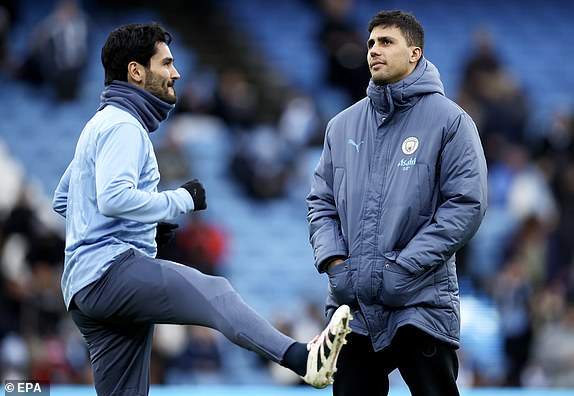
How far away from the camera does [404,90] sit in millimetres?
5262

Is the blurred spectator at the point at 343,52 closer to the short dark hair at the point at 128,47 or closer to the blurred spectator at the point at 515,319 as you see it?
the blurred spectator at the point at 515,319

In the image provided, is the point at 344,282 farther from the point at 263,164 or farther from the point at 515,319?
the point at 263,164

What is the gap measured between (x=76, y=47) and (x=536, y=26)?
6.34 meters

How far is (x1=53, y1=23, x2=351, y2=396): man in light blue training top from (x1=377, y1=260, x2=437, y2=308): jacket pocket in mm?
300

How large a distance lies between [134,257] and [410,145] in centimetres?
127

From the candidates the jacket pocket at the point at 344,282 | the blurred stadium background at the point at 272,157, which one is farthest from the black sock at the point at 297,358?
the blurred stadium background at the point at 272,157

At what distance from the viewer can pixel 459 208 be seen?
511cm

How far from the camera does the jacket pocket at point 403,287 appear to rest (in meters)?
5.12

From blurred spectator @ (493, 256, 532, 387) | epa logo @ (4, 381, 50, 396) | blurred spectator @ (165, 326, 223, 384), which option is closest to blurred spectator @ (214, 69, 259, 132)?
blurred spectator @ (165, 326, 223, 384)

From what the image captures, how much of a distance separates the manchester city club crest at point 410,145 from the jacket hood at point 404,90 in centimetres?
16

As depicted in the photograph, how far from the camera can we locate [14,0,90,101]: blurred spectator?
1434cm

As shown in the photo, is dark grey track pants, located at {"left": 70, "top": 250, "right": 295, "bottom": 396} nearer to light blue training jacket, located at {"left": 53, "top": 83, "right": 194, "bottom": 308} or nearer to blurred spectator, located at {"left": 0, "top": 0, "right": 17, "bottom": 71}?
light blue training jacket, located at {"left": 53, "top": 83, "right": 194, "bottom": 308}

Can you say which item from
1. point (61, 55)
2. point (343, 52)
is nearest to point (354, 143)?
point (343, 52)

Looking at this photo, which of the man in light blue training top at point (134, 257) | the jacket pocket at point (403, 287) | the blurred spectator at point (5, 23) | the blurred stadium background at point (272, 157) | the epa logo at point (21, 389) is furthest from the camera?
the blurred spectator at point (5, 23)
